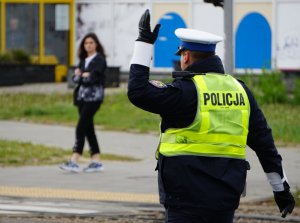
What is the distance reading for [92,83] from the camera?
14.4m

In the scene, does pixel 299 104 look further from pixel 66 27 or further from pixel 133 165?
pixel 66 27

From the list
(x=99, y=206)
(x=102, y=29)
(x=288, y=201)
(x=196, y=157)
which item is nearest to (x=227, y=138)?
(x=196, y=157)

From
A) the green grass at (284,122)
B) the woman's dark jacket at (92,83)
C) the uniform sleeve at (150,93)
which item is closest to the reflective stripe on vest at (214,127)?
the uniform sleeve at (150,93)

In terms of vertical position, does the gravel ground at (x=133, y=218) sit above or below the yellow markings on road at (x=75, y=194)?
above

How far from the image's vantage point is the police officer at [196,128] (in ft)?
19.3

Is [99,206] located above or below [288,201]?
below

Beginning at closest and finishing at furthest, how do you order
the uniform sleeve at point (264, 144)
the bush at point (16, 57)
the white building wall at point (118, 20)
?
the uniform sleeve at point (264, 144)
the bush at point (16, 57)
the white building wall at point (118, 20)

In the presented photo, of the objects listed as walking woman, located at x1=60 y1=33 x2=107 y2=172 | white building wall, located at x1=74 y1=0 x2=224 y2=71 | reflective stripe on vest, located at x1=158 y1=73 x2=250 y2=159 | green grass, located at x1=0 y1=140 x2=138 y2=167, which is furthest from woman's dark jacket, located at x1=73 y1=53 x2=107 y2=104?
white building wall, located at x1=74 y1=0 x2=224 y2=71

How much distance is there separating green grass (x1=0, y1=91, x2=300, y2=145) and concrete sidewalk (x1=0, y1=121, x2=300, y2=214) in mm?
1933

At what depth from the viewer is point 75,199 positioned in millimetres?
12016

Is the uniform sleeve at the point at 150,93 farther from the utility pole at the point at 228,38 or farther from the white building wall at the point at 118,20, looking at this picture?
the white building wall at the point at 118,20

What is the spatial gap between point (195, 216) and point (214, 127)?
521 mm

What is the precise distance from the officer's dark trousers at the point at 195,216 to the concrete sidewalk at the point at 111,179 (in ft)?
19.1

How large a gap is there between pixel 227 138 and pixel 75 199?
243 inches
